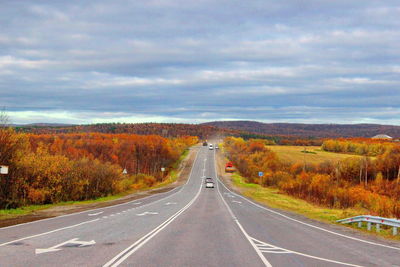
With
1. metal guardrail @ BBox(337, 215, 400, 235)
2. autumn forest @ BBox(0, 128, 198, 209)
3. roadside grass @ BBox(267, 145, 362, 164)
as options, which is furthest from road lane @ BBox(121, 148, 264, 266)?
roadside grass @ BBox(267, 145, 362, 164)

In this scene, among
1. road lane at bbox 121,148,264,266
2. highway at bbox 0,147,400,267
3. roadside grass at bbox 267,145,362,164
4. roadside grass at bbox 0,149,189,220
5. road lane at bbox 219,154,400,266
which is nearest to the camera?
road lane at bbox 121,148,264,266

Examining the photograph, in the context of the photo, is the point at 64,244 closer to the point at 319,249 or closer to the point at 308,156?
the point at 319,249

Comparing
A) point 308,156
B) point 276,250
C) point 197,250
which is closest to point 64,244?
point 197,250

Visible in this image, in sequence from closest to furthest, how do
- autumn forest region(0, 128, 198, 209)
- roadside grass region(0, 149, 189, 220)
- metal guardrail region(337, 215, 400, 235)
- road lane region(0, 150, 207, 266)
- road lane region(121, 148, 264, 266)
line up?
road lane region(0, 150, 207, 266) < road lane region(121, 148, 264, 266) < metal guardrail region(337, 215, 400, 235) < roadside grass region(0, 149, 189, 220) < autumn forest region(0, 128, 198, 209)

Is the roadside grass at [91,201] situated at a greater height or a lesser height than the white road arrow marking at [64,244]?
lesser

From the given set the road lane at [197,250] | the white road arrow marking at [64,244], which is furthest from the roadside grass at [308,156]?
the white road arrow marking at [64,244]

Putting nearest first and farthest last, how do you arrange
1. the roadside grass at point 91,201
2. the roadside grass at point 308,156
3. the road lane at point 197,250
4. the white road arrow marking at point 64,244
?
the road lane at point 197,250, the white road arrow marking at point 64,244, the roadside grass at point 91,201, the roadside grass at point 308,156

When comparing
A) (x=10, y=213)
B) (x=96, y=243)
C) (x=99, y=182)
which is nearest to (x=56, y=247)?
(x=96, y=243)

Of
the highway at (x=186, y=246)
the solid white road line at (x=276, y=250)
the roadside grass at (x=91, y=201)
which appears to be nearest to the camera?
the highway at (x=186, y=246)

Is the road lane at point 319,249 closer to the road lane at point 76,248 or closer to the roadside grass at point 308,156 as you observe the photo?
the road lane at point 76,248

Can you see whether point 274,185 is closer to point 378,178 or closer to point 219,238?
point 378,178

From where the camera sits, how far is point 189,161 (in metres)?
129

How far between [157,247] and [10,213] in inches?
580

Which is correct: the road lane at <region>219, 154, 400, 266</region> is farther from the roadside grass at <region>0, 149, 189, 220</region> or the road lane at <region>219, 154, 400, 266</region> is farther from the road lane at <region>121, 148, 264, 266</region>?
the roadside grass at <region>0, 149, 189, 220</region>
